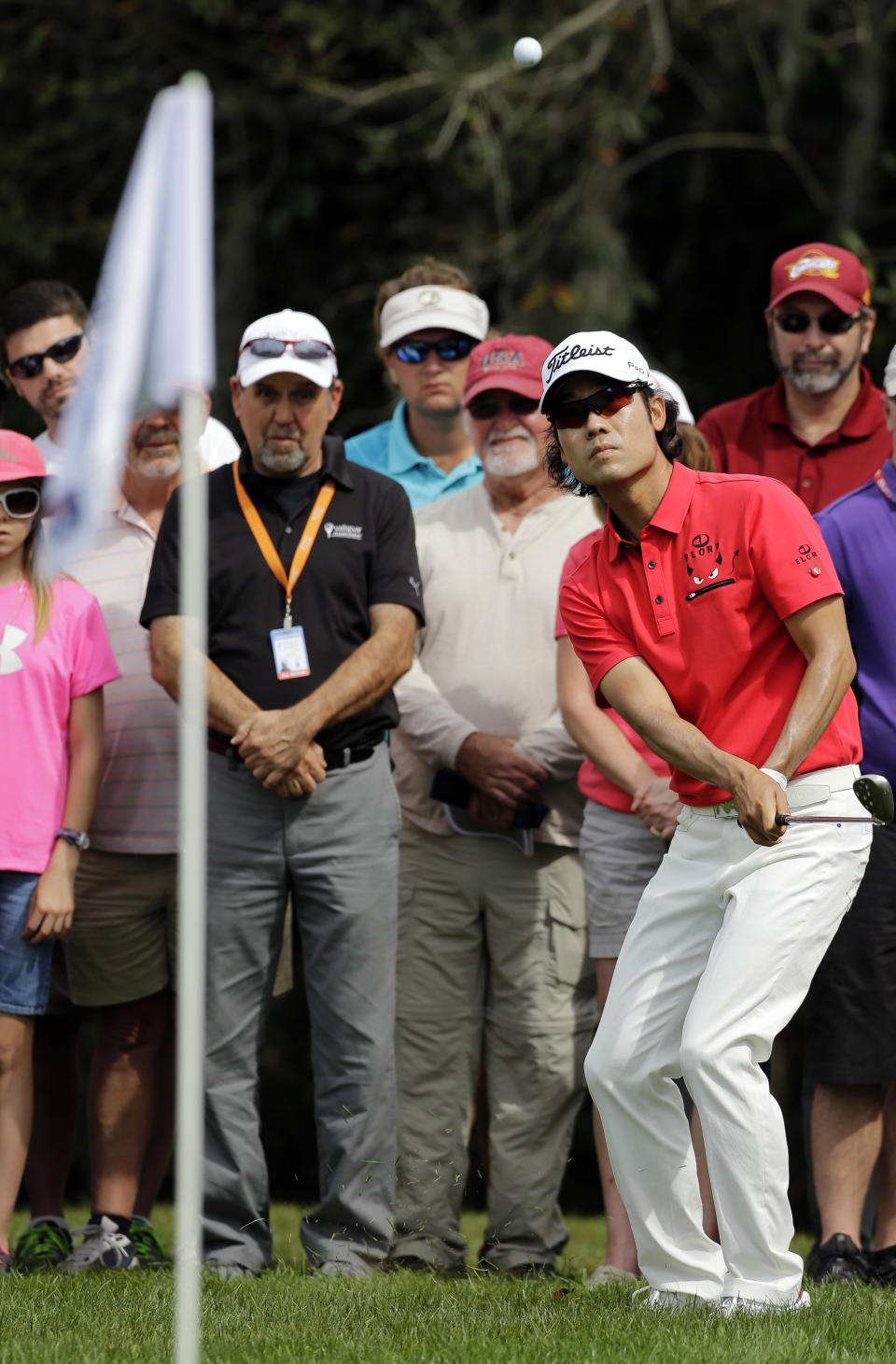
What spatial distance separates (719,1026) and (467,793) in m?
2.01

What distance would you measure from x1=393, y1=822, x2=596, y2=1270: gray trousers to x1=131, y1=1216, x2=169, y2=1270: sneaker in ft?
2.68

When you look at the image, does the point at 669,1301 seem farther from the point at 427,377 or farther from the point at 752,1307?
the point at 427,377

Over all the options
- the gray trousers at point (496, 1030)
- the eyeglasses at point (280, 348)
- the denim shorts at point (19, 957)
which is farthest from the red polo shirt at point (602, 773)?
the denim shorts at point (19, 957)

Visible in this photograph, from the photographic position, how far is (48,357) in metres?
7.43

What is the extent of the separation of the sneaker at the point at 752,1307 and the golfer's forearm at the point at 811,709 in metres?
1.35

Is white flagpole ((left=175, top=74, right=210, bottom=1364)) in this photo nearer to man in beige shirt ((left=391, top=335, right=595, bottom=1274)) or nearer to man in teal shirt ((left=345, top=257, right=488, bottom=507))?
man in beige shirt ((left=391, top=335, right=595, bottom=1274))

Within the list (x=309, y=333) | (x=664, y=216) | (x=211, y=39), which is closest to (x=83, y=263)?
(x=211, y=39)

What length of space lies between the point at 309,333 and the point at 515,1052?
2.60 metres

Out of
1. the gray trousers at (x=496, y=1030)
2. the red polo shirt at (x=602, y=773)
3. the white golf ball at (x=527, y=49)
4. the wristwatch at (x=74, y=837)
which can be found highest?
the white golf ball at (x=527, y=49)

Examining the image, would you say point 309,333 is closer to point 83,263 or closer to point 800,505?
point 800,505

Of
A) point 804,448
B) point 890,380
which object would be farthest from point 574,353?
point 804,448

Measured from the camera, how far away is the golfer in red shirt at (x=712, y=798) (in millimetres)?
5117

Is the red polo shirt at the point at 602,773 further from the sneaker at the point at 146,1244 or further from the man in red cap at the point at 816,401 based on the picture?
the sneaker at the point at 146,1244

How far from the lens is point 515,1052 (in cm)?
696
